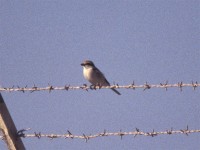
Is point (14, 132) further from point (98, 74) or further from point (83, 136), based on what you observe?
point (98, 74)

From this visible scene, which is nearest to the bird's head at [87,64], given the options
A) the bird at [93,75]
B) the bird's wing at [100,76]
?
the bird at [93,75]

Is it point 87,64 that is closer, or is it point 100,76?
point 100,76

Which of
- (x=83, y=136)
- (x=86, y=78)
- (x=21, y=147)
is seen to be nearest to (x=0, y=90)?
(x=21, y=147)

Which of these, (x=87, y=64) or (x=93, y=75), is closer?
(x=93, y=75)

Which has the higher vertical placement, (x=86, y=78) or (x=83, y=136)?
(x=86, y=78)

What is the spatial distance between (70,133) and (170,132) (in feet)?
4.10

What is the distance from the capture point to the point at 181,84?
607 centimetres

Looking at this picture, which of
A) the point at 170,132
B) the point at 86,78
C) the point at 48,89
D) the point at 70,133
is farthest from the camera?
the point at 86,78

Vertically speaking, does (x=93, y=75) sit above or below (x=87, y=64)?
below

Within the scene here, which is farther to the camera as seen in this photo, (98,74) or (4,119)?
(98,74)

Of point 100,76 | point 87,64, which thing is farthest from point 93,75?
point 87,64

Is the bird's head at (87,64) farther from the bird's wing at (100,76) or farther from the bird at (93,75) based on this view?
the bird's wing at (100,76)

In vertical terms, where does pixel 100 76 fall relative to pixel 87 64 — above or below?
below

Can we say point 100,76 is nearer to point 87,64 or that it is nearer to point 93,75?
point 93,75
